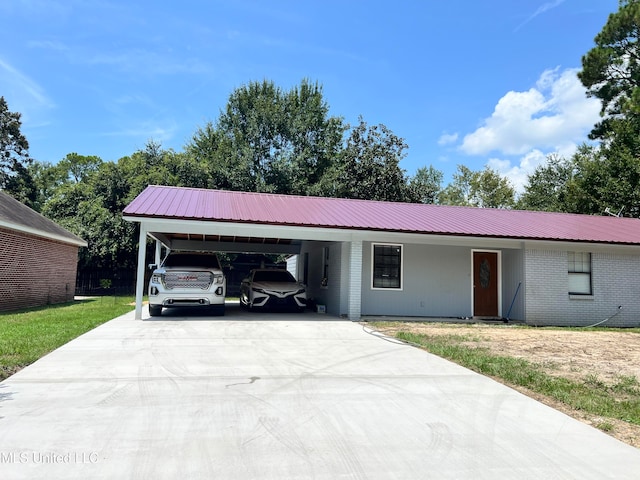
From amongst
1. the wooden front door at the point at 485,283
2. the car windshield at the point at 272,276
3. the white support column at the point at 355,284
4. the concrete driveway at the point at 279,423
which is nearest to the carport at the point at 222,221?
the white support column at the point at 355,284

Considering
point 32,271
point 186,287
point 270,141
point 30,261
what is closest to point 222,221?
point 186,287

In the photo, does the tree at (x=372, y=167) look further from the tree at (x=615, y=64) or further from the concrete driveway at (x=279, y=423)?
the concrete driveway at (x=279, y=423)

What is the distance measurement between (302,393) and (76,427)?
241 cm

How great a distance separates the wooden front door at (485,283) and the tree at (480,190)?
31840mm

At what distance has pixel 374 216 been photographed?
1533 cm

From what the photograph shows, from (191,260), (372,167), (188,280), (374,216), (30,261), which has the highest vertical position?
(372,167)

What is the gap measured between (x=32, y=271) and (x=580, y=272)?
1850cm

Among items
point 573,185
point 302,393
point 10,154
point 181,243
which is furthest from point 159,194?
point 10,154

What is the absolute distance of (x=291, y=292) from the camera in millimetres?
14875

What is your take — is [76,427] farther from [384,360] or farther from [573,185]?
[573,185]

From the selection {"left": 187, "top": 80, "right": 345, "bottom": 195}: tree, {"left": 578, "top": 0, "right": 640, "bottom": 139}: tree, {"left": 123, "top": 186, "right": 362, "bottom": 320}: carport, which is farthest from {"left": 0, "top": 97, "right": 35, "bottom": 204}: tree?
{"left": 578, "top": 0, "right": 640, "bottom": 139}: tree

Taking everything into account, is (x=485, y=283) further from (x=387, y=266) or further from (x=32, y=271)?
(x=32, y=271)

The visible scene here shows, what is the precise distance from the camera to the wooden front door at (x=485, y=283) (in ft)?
50.9

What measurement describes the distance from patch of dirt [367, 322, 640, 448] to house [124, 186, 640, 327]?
176cm
